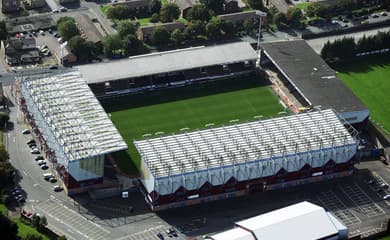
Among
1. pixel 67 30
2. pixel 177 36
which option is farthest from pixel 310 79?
pixel 67 30

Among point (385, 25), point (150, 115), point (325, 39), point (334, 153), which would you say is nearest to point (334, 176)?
point (334, 153)

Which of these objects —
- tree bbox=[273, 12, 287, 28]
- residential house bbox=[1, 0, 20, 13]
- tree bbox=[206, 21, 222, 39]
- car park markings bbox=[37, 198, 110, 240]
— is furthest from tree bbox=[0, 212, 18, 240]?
tree bbox=[273, 12, 287, 28]

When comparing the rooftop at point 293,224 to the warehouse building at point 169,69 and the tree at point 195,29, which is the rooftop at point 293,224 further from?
the tree at point 195,29

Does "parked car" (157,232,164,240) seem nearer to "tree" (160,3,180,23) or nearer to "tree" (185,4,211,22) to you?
"tree" (160,3,180,23)

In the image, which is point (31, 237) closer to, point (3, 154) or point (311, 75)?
point (3, 154)

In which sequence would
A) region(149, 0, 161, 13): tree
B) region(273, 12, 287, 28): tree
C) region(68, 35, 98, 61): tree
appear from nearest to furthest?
1. region(68, 35, 98, 61): tree
2. region(273, 12, 287, 28): tree
3. region(149, 0, 161, 13): tree

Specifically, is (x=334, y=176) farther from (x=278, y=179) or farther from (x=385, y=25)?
(x=385, y=25)

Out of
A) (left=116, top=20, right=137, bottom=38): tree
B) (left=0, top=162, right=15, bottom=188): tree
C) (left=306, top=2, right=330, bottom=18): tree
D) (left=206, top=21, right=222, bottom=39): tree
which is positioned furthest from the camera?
(left=306, top=2, right=330, bottom=18): tree
